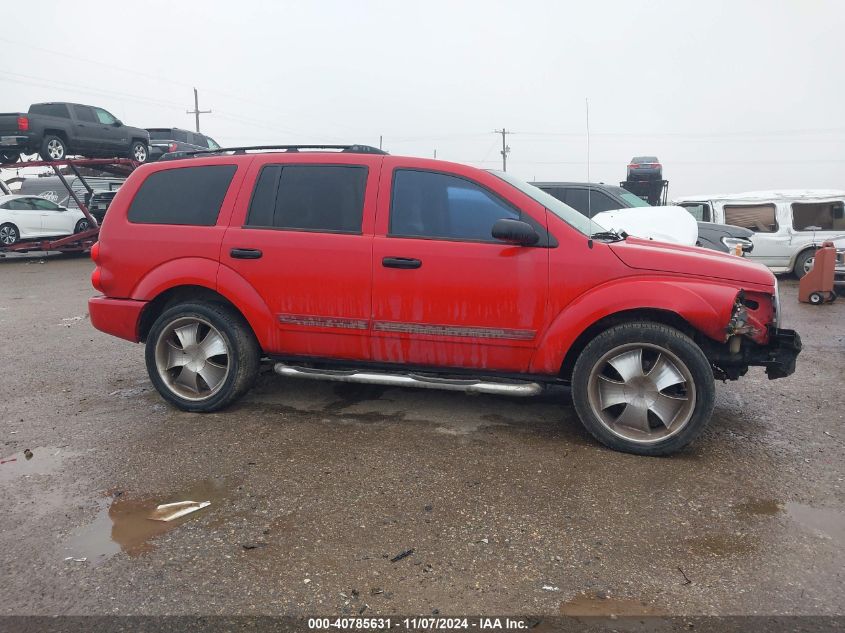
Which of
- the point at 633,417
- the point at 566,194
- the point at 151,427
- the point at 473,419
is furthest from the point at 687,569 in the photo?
the point at 566,194

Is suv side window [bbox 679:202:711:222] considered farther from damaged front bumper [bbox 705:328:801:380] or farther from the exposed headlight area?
damaged front bumper [bbox 705:328:801:380]

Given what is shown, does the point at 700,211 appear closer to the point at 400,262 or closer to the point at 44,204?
the point at 400,262

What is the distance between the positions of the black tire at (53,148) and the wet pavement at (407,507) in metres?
12.5

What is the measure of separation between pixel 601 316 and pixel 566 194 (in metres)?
6.32

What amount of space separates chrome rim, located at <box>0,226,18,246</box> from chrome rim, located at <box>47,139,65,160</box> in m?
2.22

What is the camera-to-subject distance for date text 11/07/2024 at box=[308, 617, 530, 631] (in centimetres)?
229

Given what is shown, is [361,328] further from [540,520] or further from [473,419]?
[540,520]

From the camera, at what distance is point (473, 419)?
14.6 ft

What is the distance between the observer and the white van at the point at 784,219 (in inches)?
491

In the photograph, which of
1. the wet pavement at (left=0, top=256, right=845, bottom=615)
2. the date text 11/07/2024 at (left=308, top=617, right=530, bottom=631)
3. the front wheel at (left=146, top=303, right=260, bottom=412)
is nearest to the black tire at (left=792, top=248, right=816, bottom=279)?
the wet pavement at (left=0, top=256, right=845, bottom=615)

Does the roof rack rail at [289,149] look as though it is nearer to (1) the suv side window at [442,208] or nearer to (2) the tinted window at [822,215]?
(1) the suv side window at [442,208]

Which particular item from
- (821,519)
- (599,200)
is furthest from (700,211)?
(821,519)

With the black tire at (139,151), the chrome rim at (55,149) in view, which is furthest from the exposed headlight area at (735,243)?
the black tire at (139,151)

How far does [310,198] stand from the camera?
4.41 metres
